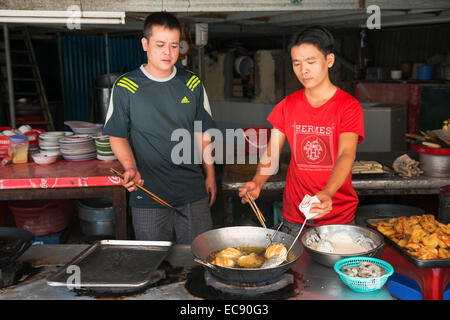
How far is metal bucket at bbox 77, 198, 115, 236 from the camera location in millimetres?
4227

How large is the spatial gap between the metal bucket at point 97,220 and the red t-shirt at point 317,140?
7.79ft

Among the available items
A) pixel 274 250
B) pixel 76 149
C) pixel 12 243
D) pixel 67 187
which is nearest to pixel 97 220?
pixel 76 149

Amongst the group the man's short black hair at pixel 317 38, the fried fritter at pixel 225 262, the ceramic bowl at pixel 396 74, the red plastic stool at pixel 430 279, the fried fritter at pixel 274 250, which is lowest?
the red plastic stool at pixel 430 279

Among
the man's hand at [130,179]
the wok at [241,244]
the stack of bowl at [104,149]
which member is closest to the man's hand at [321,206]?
the wok at [241,244]

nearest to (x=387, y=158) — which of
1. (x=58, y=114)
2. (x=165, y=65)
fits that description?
(x=165, y=65)

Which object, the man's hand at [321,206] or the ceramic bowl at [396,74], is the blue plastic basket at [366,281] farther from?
the ceramic bowl at [396,74]

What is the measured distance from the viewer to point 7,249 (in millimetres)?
1881

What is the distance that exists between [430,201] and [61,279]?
3577 mm

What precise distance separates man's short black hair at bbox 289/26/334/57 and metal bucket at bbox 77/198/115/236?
274cm

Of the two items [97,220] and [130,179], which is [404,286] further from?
[97,220]

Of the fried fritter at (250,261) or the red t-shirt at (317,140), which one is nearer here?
the fried fritter at (250,261)

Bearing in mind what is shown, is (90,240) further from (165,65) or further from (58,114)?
(58,114)

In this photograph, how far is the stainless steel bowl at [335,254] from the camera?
1.73m

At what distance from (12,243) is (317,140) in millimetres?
1544
